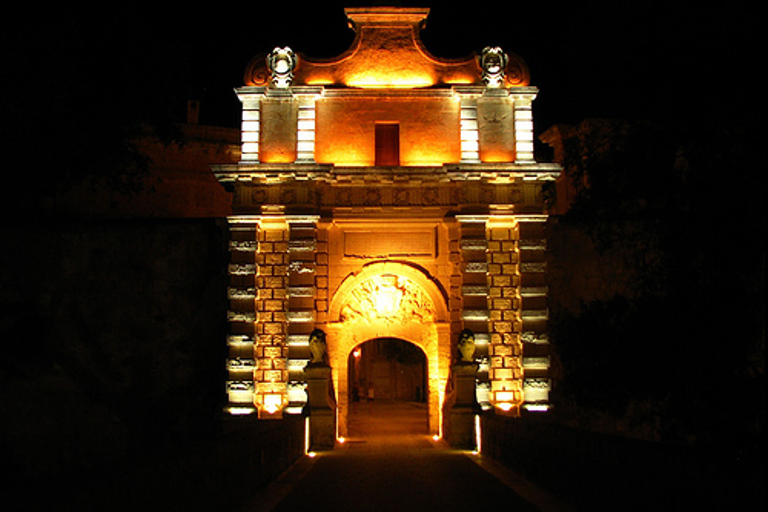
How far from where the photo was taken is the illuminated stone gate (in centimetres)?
1750

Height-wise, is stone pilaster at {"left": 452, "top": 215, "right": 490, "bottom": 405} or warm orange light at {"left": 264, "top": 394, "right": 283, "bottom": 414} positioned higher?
stone pilaster at {"left": 452, "top": 215, "right": 490, "bottom": 405}

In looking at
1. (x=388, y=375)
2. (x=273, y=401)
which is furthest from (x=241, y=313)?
(x=388, y=375)

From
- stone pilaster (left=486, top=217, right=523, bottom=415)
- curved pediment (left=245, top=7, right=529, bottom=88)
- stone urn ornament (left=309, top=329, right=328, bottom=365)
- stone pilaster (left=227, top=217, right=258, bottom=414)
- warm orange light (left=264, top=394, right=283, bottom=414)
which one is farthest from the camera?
curved pediment (left=245, top=7, right=529, bottom=88)

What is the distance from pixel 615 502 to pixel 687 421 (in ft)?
11.9

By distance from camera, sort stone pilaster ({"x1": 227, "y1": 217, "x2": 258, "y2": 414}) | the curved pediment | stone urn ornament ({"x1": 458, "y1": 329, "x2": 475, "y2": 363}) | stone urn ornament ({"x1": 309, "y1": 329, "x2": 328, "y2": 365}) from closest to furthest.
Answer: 1. stone urn ornament ({"x1": 309, "y1": 329, "x2": 328, "y2": 365})
2. stone urn ornament ({"x1": 458, "y1": 329, "x2": 475, "y2": 363})
3. stone pilaster ({"x1": 227, "y1": 217, "x2": 258, "y2": 414})
4. the curved pediment

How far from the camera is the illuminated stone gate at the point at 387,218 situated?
17500mm

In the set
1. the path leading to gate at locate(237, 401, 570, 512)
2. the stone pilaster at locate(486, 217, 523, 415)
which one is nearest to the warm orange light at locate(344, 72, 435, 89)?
the stone pilaster at locate(486, 217, 523, 415)

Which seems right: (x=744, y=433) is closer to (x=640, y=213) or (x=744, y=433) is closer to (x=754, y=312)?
(x=754, y=312)

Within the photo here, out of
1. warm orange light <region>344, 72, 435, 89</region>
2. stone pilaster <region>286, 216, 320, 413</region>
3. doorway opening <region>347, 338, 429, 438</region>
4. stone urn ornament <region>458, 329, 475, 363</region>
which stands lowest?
doorway opening <region>347, 338, 429, 438</region>

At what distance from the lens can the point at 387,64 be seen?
18.9 m

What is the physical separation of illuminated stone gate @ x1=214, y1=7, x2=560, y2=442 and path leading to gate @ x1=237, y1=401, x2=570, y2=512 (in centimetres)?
260

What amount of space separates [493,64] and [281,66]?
5631 millimetres

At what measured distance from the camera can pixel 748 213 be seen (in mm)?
9789

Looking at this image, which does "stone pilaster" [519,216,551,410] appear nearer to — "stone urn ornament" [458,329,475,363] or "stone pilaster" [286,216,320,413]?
"stone urn ornament" [458,329,475,363]
